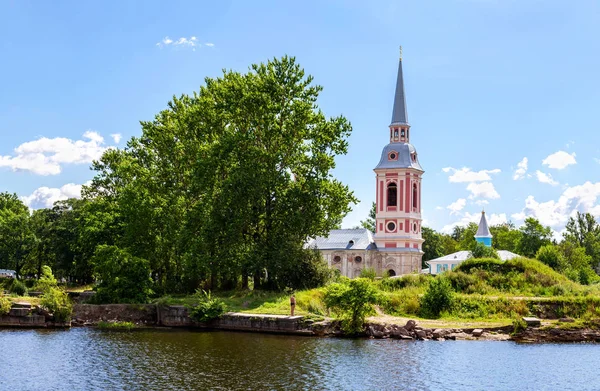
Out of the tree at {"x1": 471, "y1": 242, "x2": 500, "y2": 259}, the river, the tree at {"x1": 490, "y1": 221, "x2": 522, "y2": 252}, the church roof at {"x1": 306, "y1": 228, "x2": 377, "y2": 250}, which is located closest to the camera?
the river

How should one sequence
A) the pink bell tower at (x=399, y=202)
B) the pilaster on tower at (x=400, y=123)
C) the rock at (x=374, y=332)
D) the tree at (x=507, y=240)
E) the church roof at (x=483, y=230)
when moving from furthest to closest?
the tree at (x=507, y=240) → the church roof at (x=483, y=230) → the pilaster on tower at (x=400, y=123) → the pink bell tower at (x=399, y=202) → the rock at (x=374, y=332)

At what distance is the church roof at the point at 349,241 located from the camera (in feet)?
285

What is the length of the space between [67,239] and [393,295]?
141 feet

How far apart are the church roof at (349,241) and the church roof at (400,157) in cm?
1028

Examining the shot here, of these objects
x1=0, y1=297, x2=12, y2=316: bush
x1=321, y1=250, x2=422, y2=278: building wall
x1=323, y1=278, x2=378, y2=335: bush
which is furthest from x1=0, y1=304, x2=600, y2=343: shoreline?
x1=321, y1=250, x2=422, y2=278: building wall

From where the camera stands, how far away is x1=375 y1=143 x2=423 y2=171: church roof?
8183cm

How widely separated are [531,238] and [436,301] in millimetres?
64801

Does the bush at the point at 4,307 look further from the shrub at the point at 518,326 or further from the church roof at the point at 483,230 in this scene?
the church roof at the point at 483,230

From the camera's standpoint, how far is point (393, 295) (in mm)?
42844

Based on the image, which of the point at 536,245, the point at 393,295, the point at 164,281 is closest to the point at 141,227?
the point at 164,281

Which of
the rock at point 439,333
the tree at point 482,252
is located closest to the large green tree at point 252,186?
the rock at point 439,333

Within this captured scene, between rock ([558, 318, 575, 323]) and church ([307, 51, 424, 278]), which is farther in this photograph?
church ([307, 51, 424, 278])

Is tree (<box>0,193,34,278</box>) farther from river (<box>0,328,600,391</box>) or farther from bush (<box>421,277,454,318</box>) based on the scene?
bush (<box>421,277,454,318</box>)

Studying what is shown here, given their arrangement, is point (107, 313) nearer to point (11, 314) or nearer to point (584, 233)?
point (11, 314)
